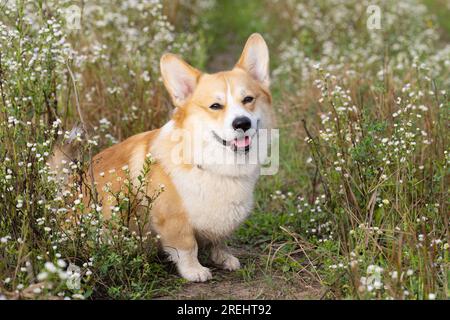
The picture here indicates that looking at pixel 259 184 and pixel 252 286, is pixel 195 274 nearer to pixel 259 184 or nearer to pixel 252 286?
pixel 252 286

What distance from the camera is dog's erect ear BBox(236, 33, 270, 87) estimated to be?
3924 mm

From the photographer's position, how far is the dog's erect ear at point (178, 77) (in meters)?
3.74

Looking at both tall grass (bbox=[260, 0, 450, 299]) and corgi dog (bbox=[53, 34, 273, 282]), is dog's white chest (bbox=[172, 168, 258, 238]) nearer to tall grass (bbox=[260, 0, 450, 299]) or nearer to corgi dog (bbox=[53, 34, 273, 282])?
corgi dog (bbox=[53, 34, 273, 282])

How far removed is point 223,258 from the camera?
3904mm

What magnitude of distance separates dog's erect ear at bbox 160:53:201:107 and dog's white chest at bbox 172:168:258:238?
1.42ft

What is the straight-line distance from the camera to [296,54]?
706 cm

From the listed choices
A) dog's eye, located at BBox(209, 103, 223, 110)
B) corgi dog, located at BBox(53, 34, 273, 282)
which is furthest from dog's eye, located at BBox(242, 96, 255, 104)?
dog's eye, located at BBox(209, 103, 223, 110)

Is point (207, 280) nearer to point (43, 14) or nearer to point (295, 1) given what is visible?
point (43, 14)

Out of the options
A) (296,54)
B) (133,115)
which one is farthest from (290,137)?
(296,54)

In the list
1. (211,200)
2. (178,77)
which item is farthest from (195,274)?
(178,77)

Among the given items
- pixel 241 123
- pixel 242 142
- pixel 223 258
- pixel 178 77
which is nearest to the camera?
pixel 241 123

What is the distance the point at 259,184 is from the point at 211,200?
1.38 meters

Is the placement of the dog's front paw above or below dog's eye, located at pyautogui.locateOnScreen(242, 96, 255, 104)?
below
